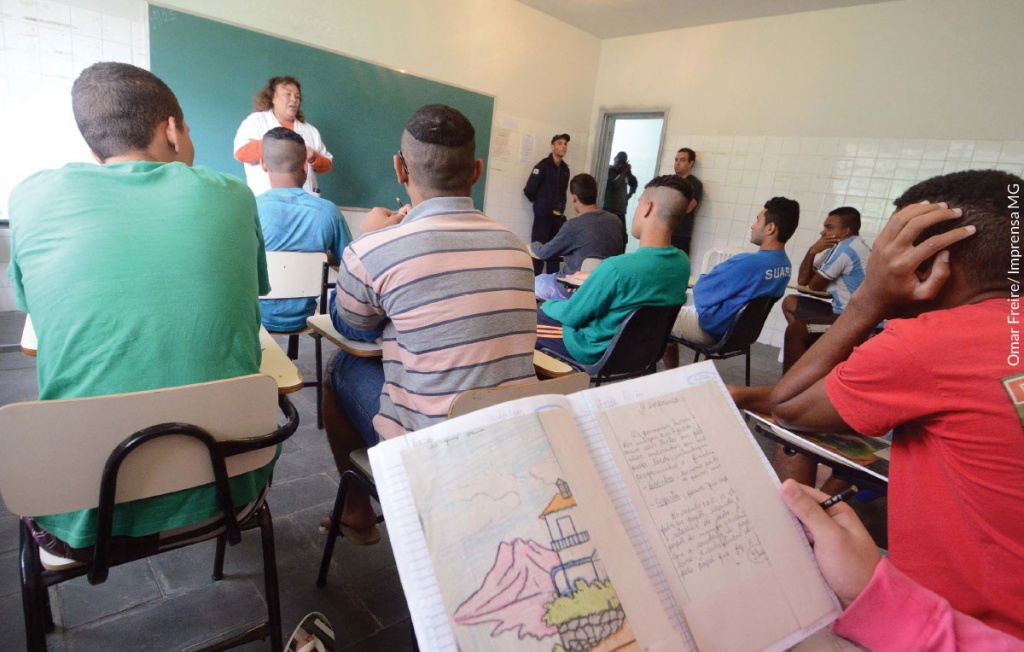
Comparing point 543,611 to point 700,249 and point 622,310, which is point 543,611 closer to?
point 622,310

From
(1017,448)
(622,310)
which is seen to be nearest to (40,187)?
(1017,448)

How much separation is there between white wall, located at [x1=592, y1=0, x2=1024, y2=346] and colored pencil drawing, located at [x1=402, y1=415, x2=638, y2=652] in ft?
16.2

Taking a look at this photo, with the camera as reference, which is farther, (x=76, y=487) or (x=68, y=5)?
(x=68, y=5)

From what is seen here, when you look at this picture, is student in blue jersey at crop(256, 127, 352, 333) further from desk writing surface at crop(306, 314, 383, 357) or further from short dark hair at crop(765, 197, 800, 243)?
short dark hair at crop(765, 197, 800, 243)

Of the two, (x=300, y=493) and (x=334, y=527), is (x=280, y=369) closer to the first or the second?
(x=334, y=527)

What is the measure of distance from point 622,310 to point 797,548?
159 centimetres

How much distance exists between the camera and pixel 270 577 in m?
1.11

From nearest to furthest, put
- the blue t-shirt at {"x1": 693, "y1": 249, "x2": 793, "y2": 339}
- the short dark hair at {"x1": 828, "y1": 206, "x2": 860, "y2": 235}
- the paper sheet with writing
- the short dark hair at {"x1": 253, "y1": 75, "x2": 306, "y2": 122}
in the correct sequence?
the paper sheet with writing < the blue t-shirt at {"x1": 693, "y1": 249, "x2": 793, "y2": 339} < the short dark hair at {"x1": 253, "y1": 75, "x2": 306, "y2": 122} < the short dark hair at {"x1": 828, "y1": 206, "x2": 860, "y2": 235}

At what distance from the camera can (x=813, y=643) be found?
2.07 feet

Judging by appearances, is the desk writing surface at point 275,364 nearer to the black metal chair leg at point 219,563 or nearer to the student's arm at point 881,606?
the black metal chair leg at point 219,563

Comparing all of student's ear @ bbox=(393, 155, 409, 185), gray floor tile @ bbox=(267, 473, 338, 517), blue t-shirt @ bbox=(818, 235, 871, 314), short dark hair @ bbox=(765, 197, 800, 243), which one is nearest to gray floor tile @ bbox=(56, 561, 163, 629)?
gray floor tile @ bbox=(267, 473, 338, 517)

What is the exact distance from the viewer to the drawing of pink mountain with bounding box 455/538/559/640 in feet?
1.43

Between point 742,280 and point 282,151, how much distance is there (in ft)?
7.88

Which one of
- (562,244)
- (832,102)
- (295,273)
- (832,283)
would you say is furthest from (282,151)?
(832,102)
